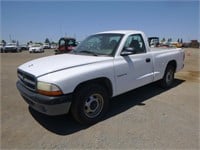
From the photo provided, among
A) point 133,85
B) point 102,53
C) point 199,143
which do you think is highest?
point 102,53

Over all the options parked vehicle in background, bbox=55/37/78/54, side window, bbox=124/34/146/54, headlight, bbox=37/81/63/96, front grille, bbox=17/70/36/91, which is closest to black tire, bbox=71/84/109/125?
headlight, bbox=37/81/63/96

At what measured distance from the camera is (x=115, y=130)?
3.61m

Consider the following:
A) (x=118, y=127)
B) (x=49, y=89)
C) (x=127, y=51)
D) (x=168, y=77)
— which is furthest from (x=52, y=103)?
(x=168, y=77)

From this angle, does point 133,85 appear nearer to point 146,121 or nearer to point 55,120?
point 146,121

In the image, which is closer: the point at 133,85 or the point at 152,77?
the point at 133,85

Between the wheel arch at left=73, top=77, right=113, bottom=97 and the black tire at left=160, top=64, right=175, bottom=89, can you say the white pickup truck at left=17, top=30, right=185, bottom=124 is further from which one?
the black tire at left=160, top=64, right=175, bottom=89

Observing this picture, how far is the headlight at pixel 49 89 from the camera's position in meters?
Result: 3.21

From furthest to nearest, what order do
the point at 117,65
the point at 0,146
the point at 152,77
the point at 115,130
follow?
the point at 152,77 → the point at 117,65 → the point at 115,130 → the point at 0,146

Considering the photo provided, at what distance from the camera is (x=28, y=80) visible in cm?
373

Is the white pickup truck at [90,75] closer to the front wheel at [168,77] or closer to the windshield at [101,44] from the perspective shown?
the windshield at [101,44]

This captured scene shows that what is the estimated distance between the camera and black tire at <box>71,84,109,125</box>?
358 cm

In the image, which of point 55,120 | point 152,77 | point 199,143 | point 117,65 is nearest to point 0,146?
point 55,120

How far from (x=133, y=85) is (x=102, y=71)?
3.84 feet

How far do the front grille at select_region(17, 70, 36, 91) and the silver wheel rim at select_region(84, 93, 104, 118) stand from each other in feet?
3.44
